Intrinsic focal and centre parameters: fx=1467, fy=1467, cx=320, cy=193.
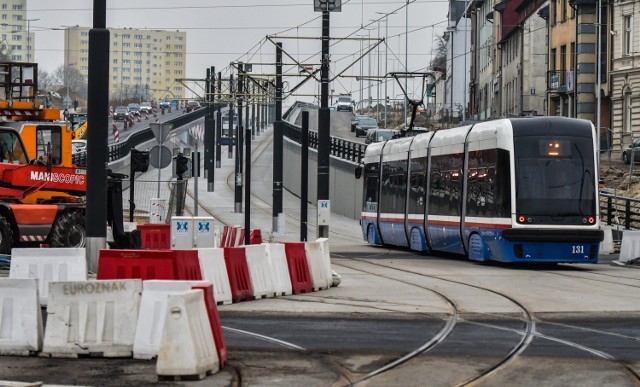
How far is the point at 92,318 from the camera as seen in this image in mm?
13711

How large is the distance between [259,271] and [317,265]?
203cm

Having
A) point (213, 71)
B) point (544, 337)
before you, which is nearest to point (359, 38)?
point (544, 337)

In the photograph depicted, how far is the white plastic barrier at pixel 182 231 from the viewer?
1118 inches

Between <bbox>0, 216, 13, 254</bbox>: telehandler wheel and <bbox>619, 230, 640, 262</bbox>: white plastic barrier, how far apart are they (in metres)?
14.1

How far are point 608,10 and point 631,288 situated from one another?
49396 mm

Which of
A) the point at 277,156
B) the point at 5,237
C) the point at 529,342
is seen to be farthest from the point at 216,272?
the point at 277,156

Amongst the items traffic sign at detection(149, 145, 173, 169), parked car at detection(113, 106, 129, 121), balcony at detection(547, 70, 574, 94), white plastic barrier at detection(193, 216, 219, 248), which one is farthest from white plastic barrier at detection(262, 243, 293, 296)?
parked car at detection(113, 106, 129, 121)

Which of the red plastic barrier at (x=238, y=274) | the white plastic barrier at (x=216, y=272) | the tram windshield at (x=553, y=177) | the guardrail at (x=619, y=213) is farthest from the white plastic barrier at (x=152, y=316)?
the guardrail at (x=619, y=213)

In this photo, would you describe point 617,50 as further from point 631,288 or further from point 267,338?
point 267,338

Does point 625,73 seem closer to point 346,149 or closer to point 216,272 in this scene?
point 346,149

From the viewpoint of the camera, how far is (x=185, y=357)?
39.4ft

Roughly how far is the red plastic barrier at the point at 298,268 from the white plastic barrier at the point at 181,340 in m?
8.99

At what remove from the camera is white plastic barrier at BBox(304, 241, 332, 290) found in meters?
22.0

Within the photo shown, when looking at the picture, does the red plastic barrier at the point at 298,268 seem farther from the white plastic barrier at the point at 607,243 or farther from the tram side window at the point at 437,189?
the white plastic barrier at the point at 607,243
